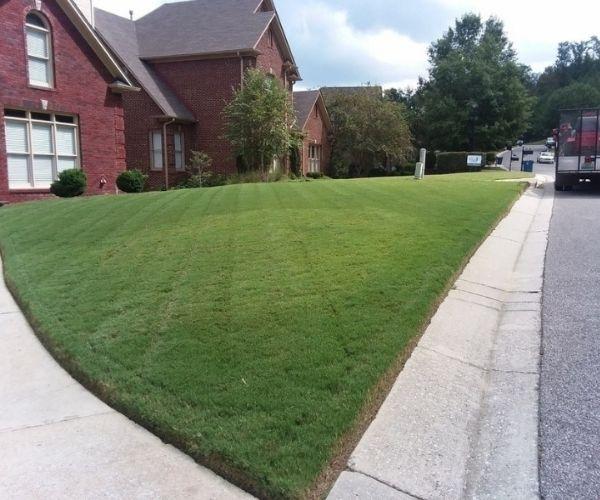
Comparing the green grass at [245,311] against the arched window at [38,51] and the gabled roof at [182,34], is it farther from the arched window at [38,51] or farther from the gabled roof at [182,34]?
the gabled roof at [182,34]

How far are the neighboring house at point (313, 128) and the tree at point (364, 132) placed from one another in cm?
109

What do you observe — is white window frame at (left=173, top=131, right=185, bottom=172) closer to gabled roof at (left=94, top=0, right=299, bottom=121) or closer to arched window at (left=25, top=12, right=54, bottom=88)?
gabled roof at (left=94, top=0, right=299, bottom=121)

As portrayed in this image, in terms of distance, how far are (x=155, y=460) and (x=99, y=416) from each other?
78 cm

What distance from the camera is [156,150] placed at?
27.9 metres

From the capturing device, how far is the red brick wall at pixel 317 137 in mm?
35781

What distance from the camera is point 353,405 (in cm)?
375

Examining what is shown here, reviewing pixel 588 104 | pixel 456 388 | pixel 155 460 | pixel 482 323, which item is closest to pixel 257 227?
pixel 482 323

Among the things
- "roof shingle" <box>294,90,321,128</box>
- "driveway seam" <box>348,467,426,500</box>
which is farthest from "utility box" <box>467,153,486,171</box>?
"driveway seam" <box>348,467,426,500</box>

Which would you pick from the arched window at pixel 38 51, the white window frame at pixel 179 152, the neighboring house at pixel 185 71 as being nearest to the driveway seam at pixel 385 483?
the arched window at pixel 38 51

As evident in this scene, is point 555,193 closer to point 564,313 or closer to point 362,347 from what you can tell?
point 564,313

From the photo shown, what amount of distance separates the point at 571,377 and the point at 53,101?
62.1 ft

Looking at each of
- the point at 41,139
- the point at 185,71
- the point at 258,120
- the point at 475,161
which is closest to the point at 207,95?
the point at 185,71

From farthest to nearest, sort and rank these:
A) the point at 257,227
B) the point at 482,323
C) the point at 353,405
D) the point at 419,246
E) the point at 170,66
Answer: the point at 170,66 → the point at 257,227 → the point at 419,246 → the point at 482,323 → the point at 353,405

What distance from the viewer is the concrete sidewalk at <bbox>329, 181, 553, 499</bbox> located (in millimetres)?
3197
